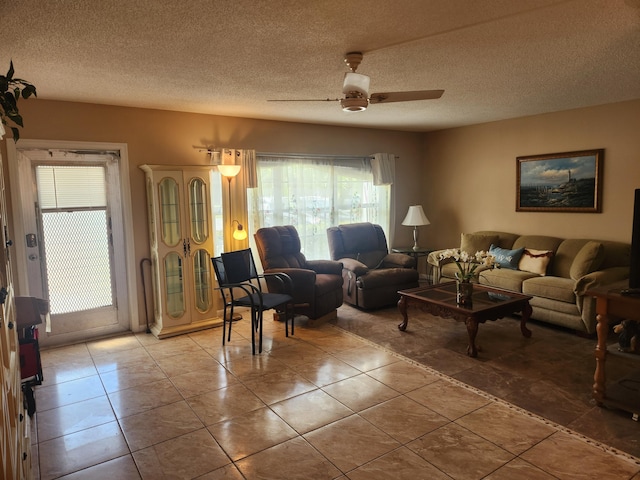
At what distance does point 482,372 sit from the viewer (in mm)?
3367

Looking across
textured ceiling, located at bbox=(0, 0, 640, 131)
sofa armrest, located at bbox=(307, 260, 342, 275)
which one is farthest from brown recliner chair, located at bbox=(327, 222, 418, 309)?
textured ceiling, located at bbox=(0, 0, 640, 131)

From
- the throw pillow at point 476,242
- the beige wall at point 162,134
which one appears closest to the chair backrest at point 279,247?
the beige wall at point 162,134

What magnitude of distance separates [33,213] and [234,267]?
6.23 feet

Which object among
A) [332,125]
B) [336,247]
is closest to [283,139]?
[332,125]

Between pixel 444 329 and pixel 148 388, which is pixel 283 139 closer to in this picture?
pixel 444 329

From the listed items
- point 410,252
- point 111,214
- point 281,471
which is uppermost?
point 111,214

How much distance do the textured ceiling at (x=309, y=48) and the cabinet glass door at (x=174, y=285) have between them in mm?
1580

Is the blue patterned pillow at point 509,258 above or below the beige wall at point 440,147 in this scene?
below

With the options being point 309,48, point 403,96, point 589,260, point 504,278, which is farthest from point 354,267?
point 309,48

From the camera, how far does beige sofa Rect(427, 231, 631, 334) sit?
4.05 metres

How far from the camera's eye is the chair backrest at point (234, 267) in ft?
13.9

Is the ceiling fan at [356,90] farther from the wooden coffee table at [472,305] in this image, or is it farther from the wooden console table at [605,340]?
the wooden coffee table at [472,305]

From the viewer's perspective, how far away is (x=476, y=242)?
560 cm

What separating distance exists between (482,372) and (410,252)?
2.80 m
